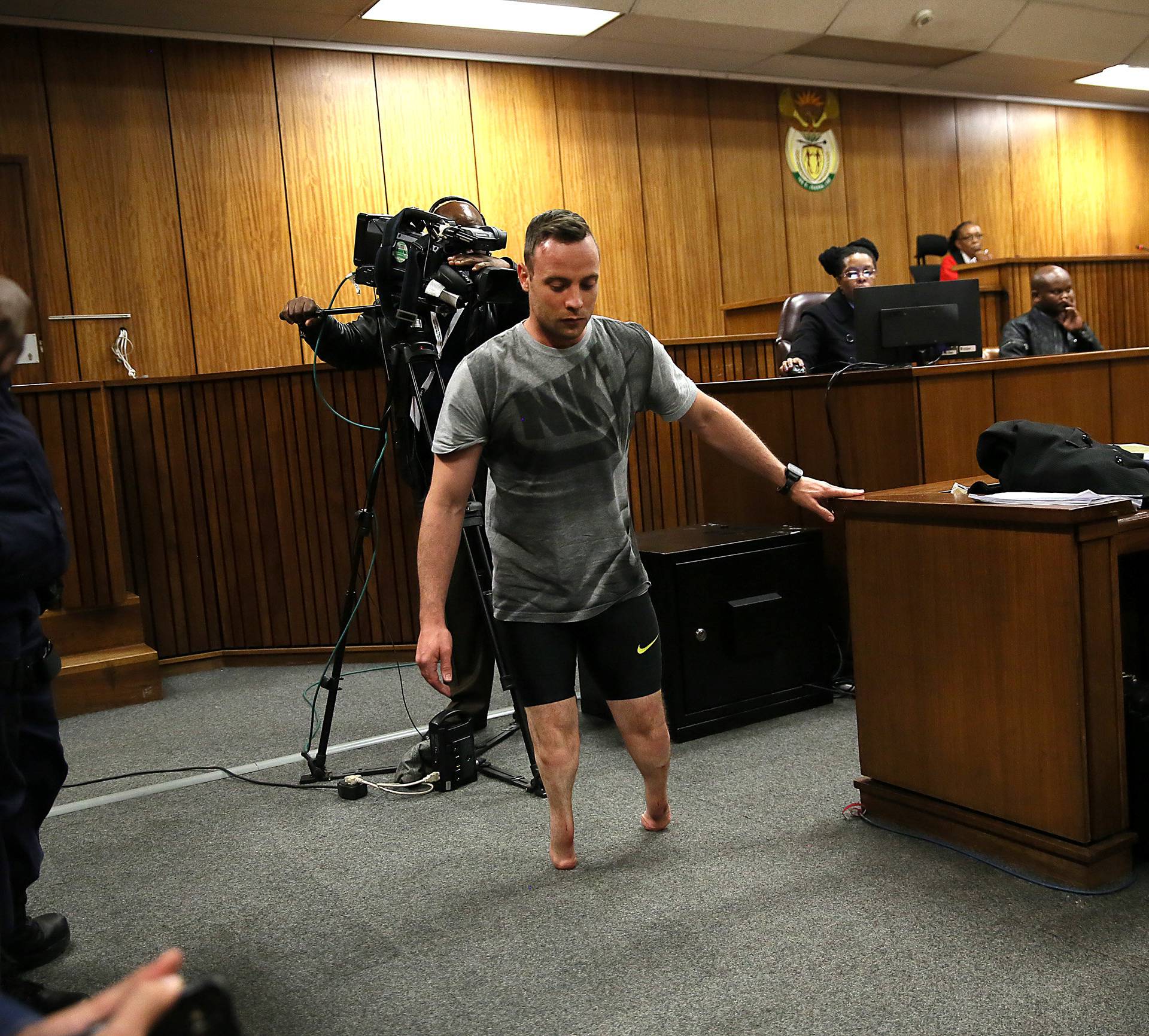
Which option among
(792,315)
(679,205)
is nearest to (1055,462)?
(792,315)

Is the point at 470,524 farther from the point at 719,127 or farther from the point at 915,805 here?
the point at 719,127

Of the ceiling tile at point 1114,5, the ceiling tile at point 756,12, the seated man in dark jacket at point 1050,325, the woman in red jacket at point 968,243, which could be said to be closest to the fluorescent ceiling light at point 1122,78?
the ceiling tile at point 1114,5

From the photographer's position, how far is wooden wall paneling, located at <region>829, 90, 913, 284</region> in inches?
320

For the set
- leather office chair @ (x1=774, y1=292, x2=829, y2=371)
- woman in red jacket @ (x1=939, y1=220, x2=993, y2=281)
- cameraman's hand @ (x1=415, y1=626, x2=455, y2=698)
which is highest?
woman in red jacket @ (x1=939, y1=220, x2=993, y2=281)

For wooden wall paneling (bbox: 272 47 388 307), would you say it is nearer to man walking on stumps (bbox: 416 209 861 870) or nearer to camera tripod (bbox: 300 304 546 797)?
camera tripod (bbox: 300 304 546 797)

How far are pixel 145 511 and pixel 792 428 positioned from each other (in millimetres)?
2960

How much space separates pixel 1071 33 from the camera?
764 centimetres

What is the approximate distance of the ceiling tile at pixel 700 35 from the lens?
6.48 meters

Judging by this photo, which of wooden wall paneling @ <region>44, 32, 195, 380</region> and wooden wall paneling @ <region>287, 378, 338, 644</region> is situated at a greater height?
wooden wall paneling @ <region>44, 32, 195, 380</region>

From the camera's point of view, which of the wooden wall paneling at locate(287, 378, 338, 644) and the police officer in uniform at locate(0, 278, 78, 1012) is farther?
the wooden wall paneling at locate(287, 378, 338, 644)

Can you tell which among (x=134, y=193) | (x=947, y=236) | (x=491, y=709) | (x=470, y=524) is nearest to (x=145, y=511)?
(x=134, y=193)

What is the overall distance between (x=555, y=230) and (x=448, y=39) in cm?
463

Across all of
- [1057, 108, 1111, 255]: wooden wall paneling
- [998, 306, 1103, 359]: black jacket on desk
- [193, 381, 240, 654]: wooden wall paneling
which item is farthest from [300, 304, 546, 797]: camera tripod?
[1057, 108, 1111, 255]: wooden wall paneling

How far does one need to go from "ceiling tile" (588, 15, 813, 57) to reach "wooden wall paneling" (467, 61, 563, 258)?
547mm
